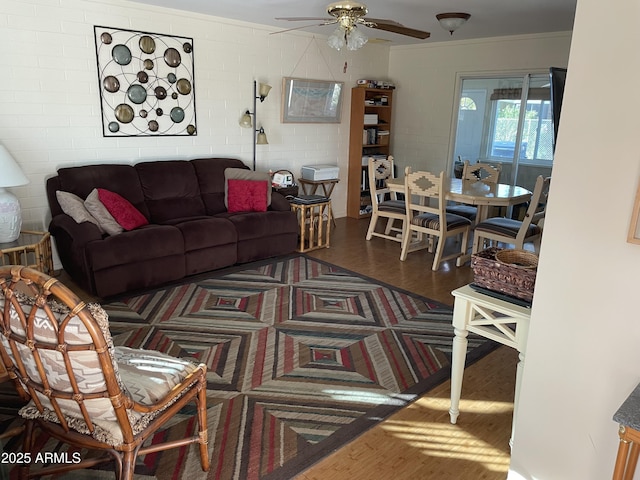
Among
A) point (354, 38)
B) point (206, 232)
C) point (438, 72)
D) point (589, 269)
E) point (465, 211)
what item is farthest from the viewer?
point (438, 72)

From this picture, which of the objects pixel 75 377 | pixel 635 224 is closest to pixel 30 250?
pixel 75 377

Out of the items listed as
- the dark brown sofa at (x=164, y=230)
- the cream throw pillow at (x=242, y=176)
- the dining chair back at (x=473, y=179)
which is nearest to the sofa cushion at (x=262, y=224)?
the dark brown sofa at (x=164, y=230)

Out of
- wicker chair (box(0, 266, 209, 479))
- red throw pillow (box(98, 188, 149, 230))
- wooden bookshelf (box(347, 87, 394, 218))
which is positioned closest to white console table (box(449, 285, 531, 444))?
wicker chair (box(0, 266, 209, 479))

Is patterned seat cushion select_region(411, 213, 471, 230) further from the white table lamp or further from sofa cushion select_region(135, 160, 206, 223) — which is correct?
the white table lamp

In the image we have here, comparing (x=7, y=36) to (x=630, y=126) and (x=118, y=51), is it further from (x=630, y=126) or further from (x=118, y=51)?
(x=630, y=126)

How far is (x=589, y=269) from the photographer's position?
5.07ft

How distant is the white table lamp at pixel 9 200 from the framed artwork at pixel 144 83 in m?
1.19

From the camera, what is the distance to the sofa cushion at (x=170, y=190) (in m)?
4.40

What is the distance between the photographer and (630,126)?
1.39 m

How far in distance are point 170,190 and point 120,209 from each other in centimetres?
69

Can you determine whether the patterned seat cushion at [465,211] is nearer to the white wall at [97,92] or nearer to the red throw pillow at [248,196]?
the white wall at [97,92]

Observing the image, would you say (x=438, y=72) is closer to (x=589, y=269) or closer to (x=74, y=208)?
(x=74, y=208)

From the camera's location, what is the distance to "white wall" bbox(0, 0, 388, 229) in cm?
377

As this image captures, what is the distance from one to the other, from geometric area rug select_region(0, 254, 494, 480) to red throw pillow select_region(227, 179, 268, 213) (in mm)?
680
